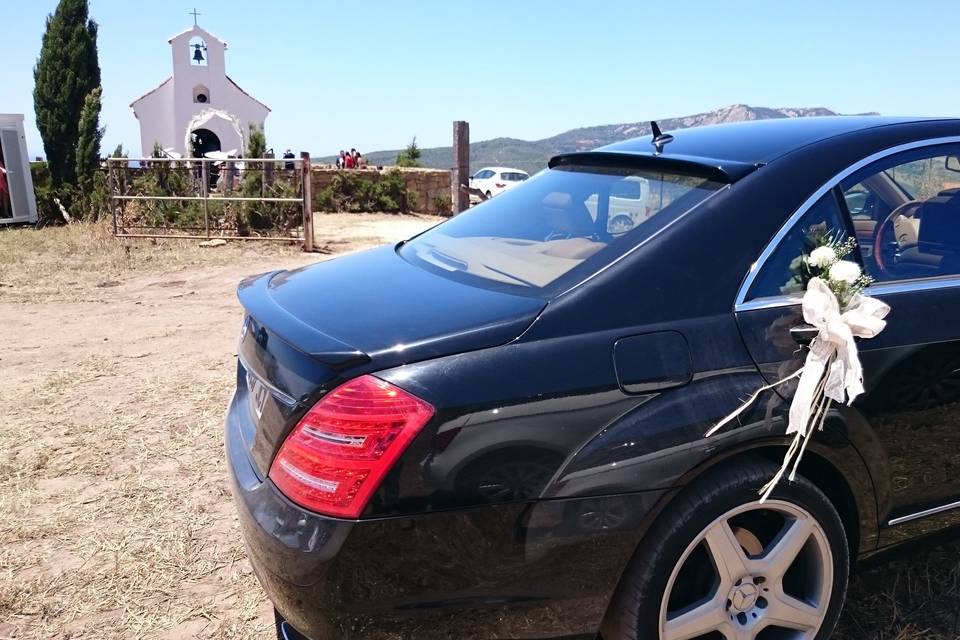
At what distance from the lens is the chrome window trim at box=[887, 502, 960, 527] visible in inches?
90.2

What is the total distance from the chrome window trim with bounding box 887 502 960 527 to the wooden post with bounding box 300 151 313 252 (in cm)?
1126

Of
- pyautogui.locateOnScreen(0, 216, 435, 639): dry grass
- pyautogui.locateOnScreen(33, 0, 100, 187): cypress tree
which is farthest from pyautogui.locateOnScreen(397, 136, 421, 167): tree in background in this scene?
pyautogui.locateOnScreen(0, 216, 435, 639): dry grass

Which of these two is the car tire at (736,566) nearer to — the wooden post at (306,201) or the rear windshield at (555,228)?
the rear windshield at (555,228)

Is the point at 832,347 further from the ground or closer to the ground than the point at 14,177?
closer to the ground

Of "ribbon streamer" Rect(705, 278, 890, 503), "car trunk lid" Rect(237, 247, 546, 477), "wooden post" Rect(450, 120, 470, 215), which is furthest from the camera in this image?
"wooden post" Rect(450, 120, 470, 215)

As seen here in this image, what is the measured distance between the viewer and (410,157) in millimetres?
26906

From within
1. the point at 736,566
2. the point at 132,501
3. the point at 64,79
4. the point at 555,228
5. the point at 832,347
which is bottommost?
the point at 132,501

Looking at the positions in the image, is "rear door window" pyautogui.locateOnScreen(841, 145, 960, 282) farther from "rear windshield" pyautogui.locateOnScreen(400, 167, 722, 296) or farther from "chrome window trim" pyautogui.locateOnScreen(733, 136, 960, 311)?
"rear windshield" pyautogui.locateOnScreen(400, 167, 722, 296)

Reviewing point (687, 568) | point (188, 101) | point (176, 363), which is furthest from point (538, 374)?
point (188, 101)

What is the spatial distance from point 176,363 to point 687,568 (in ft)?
15.2

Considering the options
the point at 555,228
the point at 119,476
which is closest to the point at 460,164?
the point at 119,476

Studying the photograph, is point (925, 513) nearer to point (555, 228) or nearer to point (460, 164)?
point (555, 228)

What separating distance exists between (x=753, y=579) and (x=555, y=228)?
1286 mm

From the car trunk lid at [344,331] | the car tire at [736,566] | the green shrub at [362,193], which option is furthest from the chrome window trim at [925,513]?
the green shrub at [362,193]
